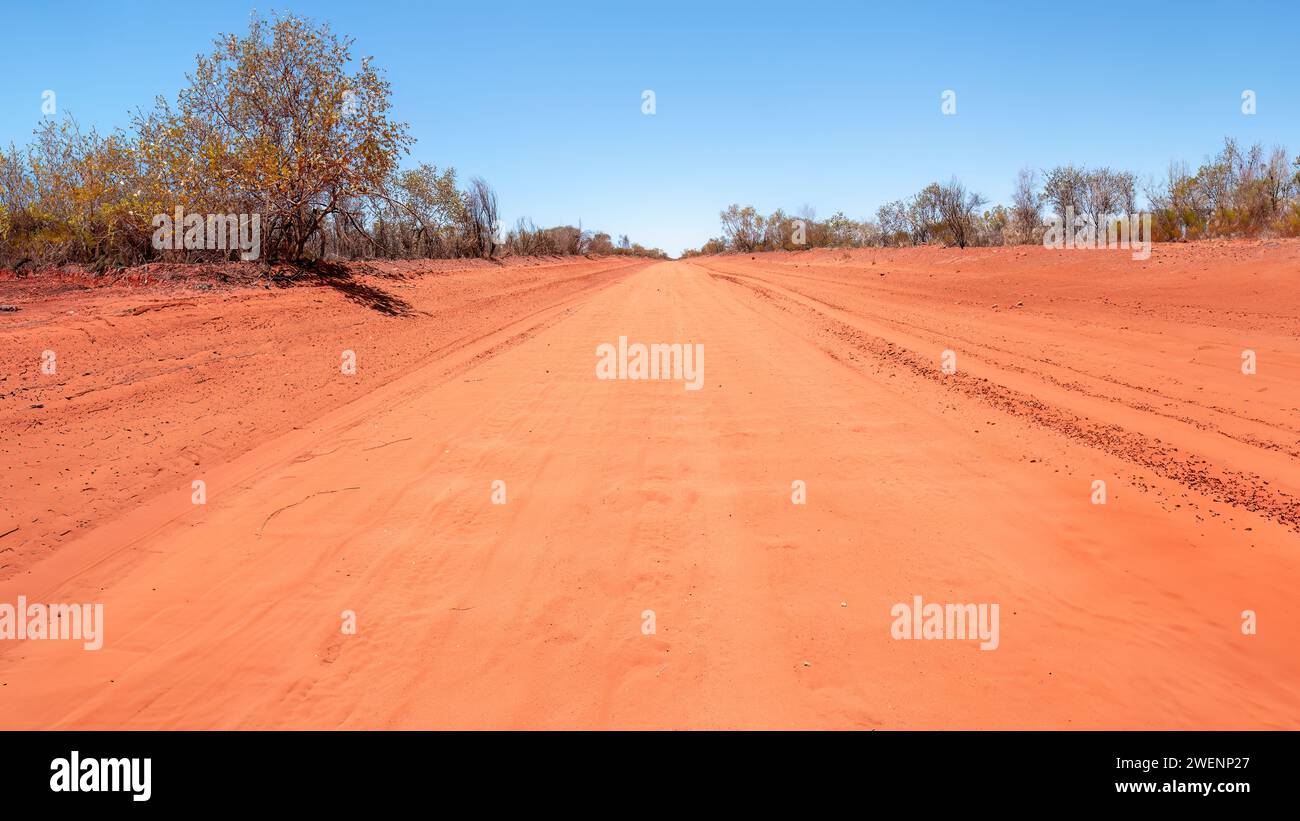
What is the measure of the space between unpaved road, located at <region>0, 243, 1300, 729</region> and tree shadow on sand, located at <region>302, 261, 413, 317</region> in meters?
7.20

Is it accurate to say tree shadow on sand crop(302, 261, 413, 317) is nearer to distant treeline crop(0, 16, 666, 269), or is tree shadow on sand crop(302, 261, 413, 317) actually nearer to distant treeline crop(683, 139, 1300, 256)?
distant treeline crop(0, 16, 666, 269)

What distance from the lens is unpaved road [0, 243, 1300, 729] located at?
9.62 ft

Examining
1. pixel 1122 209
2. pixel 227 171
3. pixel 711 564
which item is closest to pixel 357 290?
pixel 227 171

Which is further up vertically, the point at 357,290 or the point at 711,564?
the point at 357,290

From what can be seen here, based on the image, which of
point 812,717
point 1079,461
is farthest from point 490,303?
point 812,717

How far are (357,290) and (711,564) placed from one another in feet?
47.4

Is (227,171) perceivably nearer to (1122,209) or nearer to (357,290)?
(357,290)

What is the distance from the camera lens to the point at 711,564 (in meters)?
3.97

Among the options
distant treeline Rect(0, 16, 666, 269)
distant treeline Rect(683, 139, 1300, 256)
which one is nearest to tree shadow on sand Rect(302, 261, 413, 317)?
distant treeline Rect(0, 16, 666, 269)

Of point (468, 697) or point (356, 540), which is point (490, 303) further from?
point (468, 697)

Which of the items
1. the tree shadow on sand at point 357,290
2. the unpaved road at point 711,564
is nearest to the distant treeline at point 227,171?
the tree shadow on sand at point 357,290

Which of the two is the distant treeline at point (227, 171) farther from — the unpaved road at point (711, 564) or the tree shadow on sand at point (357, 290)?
the unpaved road at point (711, 564)

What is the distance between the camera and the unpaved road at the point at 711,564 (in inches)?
115

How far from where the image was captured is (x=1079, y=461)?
537 centimetres
